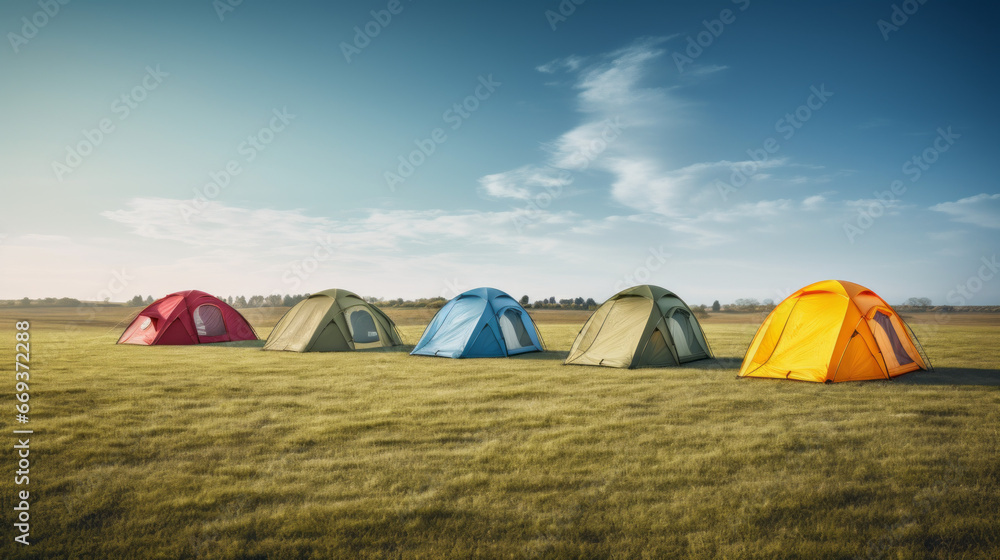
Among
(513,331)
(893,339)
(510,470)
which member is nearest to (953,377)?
(893,339)

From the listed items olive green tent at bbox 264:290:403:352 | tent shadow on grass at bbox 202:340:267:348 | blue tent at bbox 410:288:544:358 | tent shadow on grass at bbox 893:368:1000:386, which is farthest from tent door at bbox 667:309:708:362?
tent shadow on grass at bbox 202:340:267:348

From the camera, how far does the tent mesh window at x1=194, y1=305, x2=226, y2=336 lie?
22.9m

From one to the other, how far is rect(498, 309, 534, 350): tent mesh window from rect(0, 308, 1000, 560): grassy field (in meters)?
6.02

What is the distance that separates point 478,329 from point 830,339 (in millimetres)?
10187

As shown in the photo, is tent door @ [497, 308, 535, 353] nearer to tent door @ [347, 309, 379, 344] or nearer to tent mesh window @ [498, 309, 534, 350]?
tent mesh window @ [498, 309, 534, 350]

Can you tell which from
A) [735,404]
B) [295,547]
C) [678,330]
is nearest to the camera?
[295,547]

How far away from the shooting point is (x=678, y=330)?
16250mm

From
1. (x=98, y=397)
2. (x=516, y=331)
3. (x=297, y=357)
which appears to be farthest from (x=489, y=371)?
(x=98, y=397)

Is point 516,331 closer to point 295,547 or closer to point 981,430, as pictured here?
point 981,430

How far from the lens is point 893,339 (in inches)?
554

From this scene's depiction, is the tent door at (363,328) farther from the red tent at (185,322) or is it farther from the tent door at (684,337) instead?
the tent door at (684,337)

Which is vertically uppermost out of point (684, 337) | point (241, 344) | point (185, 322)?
point (185, 322)

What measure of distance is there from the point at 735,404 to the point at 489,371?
21.2 feet

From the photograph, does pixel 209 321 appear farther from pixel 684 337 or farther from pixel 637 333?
pixel 684 337
